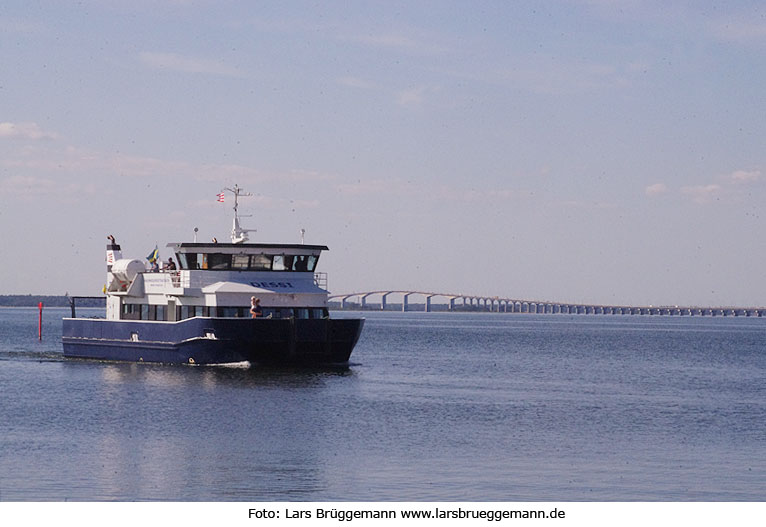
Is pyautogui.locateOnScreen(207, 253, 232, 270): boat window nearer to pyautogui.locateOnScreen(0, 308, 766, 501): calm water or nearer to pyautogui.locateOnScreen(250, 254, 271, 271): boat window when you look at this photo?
pyautogui.locateOnScreen(250, 254, 271, 271): boat window

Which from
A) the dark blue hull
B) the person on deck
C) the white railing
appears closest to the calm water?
the dark blue hull

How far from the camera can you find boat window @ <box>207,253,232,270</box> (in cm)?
5891

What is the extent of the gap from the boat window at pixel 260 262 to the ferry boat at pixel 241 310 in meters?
0.05

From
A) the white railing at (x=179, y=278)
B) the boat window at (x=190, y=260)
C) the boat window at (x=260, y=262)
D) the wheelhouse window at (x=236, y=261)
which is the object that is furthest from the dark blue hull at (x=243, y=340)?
the boat window at (x=260, y=262)

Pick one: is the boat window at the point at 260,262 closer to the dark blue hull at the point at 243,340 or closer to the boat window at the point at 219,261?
the boat window at the point at 219,261

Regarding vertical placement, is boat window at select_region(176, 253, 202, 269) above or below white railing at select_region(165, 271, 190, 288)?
above

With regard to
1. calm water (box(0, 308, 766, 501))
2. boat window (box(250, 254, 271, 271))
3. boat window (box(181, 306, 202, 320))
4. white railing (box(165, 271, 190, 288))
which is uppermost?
boat window (box(250, 254, 271, 271))

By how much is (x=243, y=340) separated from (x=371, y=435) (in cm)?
2013

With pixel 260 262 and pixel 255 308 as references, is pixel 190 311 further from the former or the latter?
pixel 255 308

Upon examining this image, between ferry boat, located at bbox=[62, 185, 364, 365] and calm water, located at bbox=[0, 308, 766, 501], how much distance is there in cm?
108

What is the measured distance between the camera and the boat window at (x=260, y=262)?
59.0m

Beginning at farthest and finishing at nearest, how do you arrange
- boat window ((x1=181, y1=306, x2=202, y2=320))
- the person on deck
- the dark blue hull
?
boat window ((x1=181, y1=306, x2=202, y2=320)), the person on deck, the dark blue hull

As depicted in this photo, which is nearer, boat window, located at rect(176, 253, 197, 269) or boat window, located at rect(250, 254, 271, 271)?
boat window, located at rect(176, 253, 197, 269)

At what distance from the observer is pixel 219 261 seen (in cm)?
5897
